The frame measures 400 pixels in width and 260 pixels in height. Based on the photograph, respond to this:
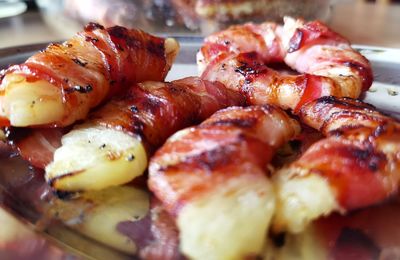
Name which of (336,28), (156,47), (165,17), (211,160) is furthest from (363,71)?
(336,28)

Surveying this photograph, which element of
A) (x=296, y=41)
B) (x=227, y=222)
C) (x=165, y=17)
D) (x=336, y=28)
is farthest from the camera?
(x=336, y=28)

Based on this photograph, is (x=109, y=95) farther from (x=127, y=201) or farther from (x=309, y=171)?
(x=309, y=171)

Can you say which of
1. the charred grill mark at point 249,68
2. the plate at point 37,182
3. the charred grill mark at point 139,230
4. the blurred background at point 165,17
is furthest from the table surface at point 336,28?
the charred grill mark at point 139,230

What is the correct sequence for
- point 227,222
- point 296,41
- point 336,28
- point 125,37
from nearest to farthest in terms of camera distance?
1. point 227,222
2. point 125,37
3. point 296,41
4. point 336,28

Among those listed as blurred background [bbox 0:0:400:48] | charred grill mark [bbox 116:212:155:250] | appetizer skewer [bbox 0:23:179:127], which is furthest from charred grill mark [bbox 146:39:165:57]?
blurred background [bbox 0:0:400:48]

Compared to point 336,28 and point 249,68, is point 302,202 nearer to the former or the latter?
point 249,68

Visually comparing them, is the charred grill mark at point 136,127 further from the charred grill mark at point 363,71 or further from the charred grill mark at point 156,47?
the charred grill mark at point 363,71
